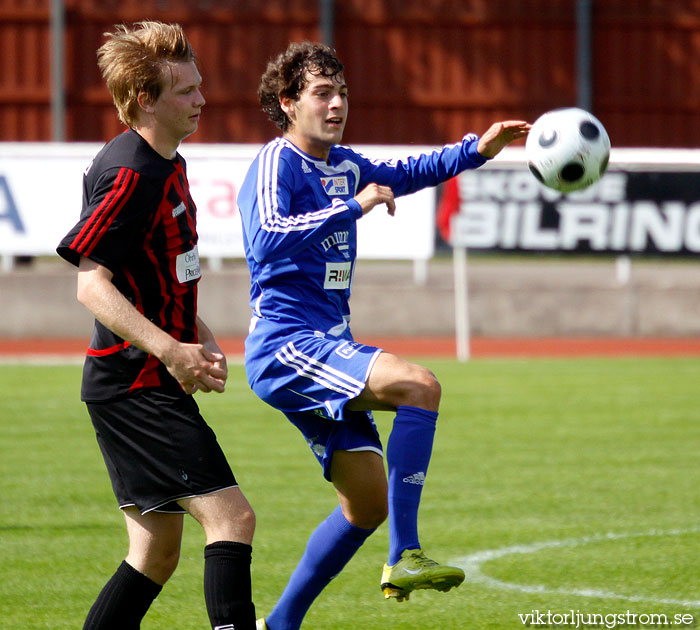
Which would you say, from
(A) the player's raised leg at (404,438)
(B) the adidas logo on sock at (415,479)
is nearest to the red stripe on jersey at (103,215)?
(A) the player's raised leg at (404,438)

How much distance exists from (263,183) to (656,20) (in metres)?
24.2

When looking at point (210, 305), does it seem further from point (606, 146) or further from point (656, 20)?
point (656, 20)

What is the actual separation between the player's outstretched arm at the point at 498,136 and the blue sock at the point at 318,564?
1.55 metres

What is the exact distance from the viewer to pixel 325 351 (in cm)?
411

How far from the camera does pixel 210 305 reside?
15422 millimetres

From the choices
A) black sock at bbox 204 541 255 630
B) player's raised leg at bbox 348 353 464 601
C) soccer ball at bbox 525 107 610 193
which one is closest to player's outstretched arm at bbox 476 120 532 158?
soccer ball at bbox 525 107 610 193

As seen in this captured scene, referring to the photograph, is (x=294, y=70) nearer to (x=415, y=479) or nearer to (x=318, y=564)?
(x=415, y=479)

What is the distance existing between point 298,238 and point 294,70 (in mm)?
771

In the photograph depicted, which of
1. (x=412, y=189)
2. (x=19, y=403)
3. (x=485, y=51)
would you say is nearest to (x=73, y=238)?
(x=412, y=189)

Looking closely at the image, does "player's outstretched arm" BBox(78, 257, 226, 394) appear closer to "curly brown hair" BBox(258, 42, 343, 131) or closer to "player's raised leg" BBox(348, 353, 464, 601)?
"player's raised leg" BBox(348, 353, 464, 601)

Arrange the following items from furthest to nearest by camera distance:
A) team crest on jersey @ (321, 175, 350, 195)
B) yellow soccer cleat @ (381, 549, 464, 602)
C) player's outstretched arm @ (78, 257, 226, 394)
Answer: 1. team crest on jersey @ (321, 175, 350, 195)
2. yellow soccer cleat @ (381, 549, 464, 602)
3. player's outstretched arm @ (78, 257, 226, 394)

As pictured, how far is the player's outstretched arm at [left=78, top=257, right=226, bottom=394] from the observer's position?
328 centimetres

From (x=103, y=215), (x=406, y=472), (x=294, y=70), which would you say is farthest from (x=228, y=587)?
(x=294, y=70)

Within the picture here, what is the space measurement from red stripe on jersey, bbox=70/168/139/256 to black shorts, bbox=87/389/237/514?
460 millimetres
